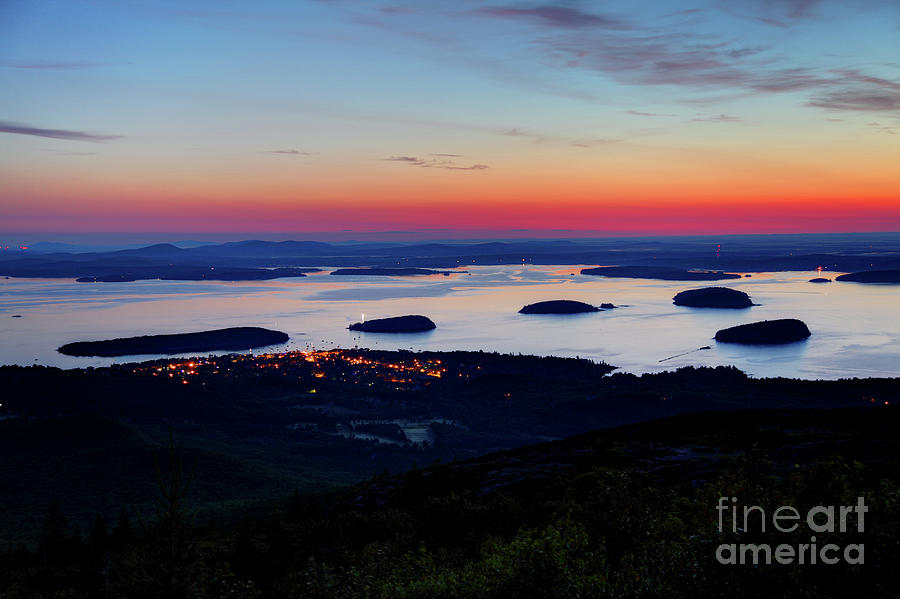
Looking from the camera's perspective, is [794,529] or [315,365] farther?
[315,365]

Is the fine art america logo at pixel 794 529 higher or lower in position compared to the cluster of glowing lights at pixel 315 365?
higher

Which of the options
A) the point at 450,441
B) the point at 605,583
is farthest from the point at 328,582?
the point at 450,441

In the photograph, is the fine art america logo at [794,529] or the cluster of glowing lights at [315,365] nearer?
the fine art america logo at [794,529]

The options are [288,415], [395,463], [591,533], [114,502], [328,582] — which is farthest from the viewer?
[288,415]

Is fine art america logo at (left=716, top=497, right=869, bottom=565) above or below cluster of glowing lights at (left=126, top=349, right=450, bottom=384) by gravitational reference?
above

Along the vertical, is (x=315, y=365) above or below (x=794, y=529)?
below

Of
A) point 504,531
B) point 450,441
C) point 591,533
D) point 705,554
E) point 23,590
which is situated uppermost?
point 705,554

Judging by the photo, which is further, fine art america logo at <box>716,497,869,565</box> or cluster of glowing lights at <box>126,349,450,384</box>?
cluster of glowing lights at <box>126,349,450,384</box>

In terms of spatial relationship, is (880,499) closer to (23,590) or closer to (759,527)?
(759,527)
